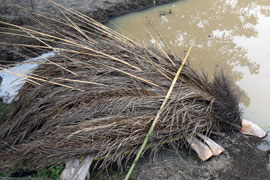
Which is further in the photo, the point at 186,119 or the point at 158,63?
the point at 158,63

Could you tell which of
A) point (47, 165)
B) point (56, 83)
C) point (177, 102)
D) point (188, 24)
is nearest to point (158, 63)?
point (177, 102)

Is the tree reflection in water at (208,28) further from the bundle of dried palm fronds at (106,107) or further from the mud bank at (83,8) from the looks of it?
the bundle of dried palm fronds at (106,107)

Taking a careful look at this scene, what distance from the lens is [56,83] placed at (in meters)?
2.58

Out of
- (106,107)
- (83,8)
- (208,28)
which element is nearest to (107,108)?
(106,107)

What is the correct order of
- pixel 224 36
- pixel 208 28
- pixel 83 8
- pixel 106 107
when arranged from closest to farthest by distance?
pixel 106 107
pixel 224 36
pixel 208 28
pixel 83 8

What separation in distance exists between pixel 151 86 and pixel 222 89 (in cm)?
80

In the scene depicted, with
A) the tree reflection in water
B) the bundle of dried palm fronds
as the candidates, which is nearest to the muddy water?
the tree reflection in water

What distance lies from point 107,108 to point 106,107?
0.05ft

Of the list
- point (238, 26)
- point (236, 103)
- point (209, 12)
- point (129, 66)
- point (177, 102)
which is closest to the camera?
point (177, 102)

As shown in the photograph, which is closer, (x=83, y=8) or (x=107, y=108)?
(x=107, y=108)

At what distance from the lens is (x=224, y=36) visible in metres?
4.95

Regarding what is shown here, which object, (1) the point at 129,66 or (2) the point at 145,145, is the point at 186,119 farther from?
(1) the point at 129,66

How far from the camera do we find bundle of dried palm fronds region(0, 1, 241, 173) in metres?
2.37

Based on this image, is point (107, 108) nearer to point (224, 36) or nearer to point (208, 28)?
point (224, 36)
